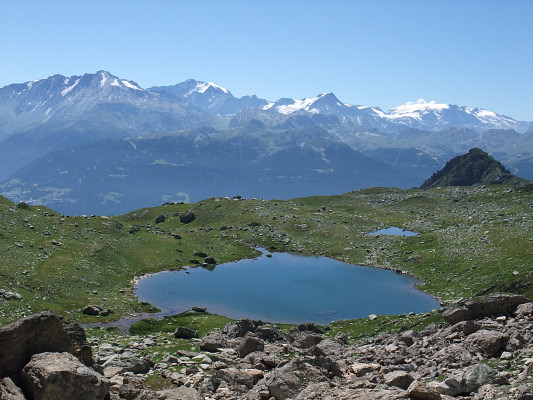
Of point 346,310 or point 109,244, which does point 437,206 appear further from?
point 109,244

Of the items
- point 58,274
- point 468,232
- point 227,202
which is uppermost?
point 227,202

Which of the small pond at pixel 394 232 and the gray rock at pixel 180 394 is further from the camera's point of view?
the small pond at pixel 394 232

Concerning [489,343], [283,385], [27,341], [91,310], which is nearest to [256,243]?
[91,310]

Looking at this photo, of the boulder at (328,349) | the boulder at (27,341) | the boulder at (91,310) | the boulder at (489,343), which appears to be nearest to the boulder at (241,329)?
the boulder at (328,349)

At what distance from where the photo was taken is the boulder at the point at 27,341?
21.9 meters

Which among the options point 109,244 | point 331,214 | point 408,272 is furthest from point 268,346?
point 331,214

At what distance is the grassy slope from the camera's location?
7056cm

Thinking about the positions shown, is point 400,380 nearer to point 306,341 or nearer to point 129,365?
A: point 129,365

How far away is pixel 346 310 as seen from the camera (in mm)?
73562

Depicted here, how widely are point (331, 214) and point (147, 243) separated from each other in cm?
6563

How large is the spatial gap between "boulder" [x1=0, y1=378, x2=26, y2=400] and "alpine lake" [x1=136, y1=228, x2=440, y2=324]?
1994 inches

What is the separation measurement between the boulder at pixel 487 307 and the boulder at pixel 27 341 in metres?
27.8

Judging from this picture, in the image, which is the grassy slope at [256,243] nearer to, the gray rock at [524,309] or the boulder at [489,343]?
the gray rock at [524,309]

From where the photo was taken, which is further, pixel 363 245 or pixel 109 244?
pixel 363 245
